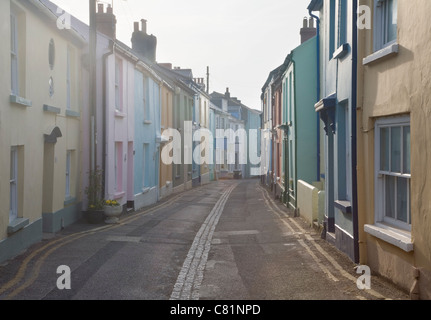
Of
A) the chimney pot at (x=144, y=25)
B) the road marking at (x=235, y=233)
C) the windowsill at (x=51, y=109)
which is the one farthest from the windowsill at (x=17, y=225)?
the chimney pot at (x=144, y=25)

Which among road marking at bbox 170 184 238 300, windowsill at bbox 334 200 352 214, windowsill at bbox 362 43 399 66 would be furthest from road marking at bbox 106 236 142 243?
windowsill at bbox 362 43 399 66

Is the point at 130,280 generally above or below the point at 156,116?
below

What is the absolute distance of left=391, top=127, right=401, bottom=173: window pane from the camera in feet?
28.3

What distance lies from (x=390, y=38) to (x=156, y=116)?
61.1 feet

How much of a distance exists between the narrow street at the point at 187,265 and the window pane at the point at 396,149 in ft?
5.95

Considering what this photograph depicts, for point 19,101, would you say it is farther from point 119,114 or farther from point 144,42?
point 144,42

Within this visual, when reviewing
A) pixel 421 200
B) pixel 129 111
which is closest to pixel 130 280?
pixel 421 200

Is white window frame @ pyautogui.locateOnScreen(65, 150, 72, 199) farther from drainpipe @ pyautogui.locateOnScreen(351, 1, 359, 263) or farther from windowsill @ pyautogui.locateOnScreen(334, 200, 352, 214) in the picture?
drainpipe @ pyautogui.locateOnScreen(351, 1, 359, 263)

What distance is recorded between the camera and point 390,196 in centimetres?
910

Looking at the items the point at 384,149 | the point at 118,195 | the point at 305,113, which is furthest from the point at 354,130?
the point at 118,195

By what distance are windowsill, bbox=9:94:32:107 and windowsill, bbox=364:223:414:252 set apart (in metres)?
6.91

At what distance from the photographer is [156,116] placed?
87.8ft
